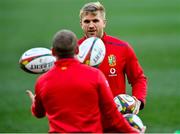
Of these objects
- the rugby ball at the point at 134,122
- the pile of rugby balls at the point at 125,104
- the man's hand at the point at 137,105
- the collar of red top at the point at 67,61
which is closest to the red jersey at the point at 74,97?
the collar of red top at the point at 67,61

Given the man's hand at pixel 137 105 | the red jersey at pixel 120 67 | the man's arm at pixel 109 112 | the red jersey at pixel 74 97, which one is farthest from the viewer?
the red jersey at pixel 120 67

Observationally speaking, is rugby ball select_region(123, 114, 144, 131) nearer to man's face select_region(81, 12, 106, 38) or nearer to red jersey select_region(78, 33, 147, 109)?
red jersey select_region(78, 33, 147, 109)

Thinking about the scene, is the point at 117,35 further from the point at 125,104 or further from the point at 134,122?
the point at 134,122

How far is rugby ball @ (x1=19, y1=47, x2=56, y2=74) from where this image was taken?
7.20 m

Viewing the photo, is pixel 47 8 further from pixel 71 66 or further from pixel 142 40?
pixel 71 66

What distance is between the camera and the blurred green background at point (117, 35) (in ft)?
41.3

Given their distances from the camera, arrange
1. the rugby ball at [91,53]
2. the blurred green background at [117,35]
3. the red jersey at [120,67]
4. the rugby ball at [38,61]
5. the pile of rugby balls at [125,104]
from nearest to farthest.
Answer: the rugby ball at [91,53], the rugby ball at [38,61], the pile of rugby balls at [125,104], the red jersey at [120,67], the blurred green background at [117,35]

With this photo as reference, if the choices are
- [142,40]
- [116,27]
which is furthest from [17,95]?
[116,27]

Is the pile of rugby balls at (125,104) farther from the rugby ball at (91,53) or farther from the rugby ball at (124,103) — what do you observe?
the rugby ball at (91,53)

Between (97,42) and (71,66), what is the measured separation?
0.98 metres

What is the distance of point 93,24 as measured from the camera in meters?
8.00

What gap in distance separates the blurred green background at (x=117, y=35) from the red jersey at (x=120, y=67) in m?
3.25

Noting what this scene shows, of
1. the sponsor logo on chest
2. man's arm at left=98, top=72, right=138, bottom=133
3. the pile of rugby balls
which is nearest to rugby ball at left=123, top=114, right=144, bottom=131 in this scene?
the pile of rugby balls

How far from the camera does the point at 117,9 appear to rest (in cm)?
3341
